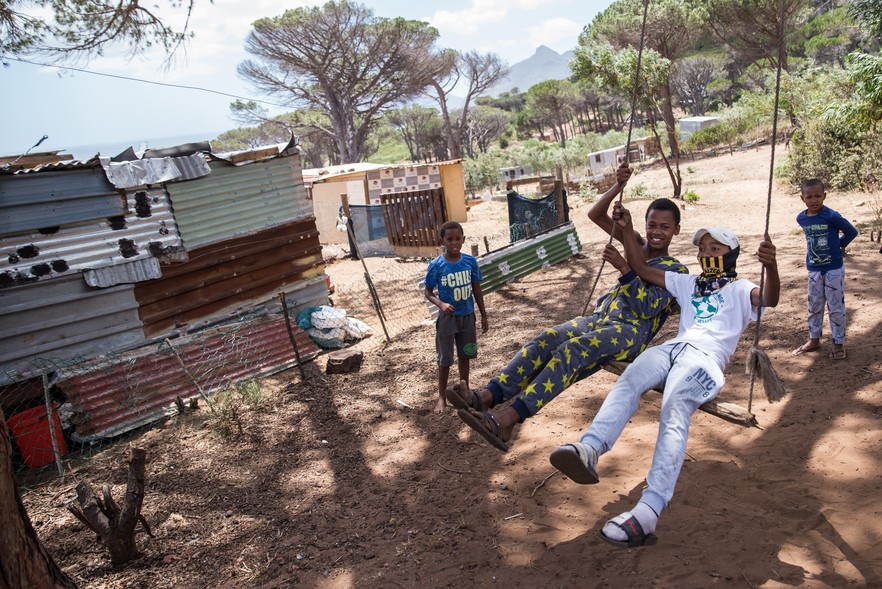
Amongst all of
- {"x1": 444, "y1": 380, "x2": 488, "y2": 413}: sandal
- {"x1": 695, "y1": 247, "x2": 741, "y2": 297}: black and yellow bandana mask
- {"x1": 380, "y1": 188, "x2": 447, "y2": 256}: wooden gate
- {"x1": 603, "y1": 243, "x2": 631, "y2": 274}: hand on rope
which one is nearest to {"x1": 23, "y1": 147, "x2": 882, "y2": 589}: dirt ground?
{"x1": 444, "y1": 380, "x2": 488, "y2": 413}: sandal

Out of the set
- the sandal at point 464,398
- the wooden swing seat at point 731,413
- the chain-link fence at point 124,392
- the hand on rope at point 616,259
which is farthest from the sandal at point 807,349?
the chain-link fence at point 124,392

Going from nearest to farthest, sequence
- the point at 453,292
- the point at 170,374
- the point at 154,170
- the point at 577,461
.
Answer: the point at 577,461
the point at 453,292
the point at 170,374
the point at 154,170

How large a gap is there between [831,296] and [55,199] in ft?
24.4

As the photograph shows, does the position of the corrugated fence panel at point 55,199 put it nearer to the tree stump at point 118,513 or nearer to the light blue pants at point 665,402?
the tree stump at point 118,513

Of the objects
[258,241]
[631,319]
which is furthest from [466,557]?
[258,241]

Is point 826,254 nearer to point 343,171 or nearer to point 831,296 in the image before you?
point 831,296

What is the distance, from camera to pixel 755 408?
4770 millimetres

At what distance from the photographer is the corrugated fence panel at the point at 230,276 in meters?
7.48

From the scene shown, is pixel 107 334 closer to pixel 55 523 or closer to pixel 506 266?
pixel 55 523

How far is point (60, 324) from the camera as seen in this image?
264 inches

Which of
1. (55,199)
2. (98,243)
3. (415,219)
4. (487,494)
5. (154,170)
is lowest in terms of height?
(487,494)

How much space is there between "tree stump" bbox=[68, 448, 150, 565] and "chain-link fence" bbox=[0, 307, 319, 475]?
77.9 inches

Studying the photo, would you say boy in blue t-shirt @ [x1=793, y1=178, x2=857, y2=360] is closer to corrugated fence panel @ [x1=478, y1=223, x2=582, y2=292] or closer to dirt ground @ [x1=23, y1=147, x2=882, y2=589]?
dirt ground @ [x1=23, y1=147, x2=882, y2=589]

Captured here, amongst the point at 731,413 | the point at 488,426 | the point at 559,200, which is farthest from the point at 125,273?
the point at 559,200
